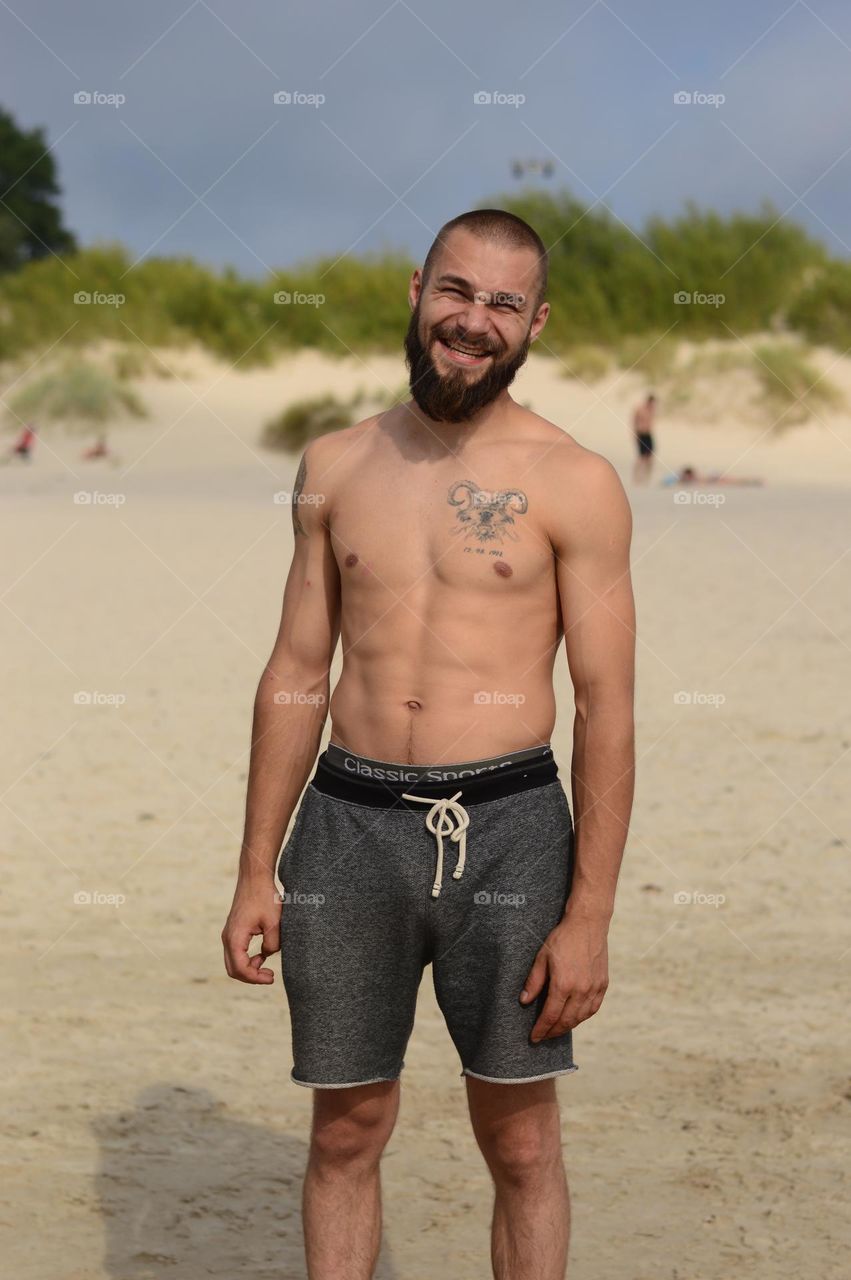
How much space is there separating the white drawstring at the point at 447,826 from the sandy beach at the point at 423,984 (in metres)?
1.42

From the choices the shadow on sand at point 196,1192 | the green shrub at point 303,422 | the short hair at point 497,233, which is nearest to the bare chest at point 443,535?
the short hair at point 497,233

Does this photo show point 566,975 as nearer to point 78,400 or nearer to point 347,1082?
point 347,1082

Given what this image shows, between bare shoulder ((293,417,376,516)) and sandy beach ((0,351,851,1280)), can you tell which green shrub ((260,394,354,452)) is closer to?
sandy beach ((0,351,851,1280))

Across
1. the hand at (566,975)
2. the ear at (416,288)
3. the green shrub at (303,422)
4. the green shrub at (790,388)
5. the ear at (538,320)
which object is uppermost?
the green shrub at (790,388)

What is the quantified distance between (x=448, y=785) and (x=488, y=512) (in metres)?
0.46

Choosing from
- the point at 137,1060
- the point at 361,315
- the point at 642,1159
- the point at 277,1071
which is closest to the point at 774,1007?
the point at 642,1159

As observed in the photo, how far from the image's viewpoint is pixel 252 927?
9.71 feet

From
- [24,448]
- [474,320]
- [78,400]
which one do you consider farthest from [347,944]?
[78,400]

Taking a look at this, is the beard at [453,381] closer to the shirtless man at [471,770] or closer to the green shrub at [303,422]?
the shirtless man at [471,770]

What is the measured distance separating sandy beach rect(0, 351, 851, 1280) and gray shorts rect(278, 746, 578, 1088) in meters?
1.17

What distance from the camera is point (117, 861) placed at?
260 inches

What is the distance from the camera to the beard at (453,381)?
2.78 metres

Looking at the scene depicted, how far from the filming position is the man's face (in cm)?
276

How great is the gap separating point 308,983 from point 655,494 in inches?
652
